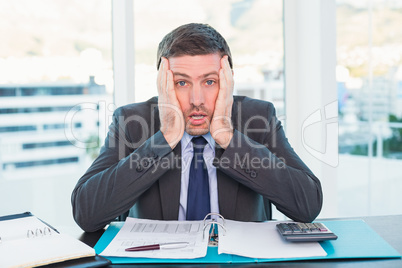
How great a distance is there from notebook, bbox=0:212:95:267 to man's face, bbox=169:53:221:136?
0.64m

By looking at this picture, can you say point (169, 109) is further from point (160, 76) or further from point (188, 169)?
point (188, 169)

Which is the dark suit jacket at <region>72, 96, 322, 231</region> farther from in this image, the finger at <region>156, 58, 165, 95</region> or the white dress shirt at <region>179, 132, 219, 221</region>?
the finger at <region>156, 58, 165, 95</region>

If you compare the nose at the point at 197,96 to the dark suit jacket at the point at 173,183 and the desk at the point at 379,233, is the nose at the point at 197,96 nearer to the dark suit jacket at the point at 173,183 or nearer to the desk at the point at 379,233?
the dark suit jacket at the point at 173,183

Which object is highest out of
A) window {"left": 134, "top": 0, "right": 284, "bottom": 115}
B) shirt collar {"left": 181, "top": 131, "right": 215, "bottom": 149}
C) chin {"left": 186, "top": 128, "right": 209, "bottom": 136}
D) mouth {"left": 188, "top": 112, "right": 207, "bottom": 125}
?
window {"left": 134, "top": 0, "right": 284, "bottom": 115}

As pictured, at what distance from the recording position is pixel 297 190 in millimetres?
1446

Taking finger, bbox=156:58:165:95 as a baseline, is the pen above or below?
below

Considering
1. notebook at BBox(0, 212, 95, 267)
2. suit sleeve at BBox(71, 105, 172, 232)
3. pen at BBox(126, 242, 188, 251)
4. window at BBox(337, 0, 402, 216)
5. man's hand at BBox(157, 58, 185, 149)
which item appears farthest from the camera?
window at BBox(337, 0, 402, 216)

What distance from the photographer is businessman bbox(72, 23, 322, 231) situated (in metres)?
1.43

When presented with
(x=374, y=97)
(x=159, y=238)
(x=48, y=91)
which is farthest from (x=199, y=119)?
(x=374, y=97)

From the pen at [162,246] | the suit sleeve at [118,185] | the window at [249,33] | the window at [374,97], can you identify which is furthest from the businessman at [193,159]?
the window at [374,97]

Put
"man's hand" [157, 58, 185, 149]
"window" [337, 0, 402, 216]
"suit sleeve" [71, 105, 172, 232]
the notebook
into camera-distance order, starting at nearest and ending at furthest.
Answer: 1. the notebook
2. "suit sleeve" [71, 105, 172, 232]
3. "man's hand" [157, 58, 185, 149]
4. "window" [337, 0, 402, 216]

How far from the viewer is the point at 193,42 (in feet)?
5.15

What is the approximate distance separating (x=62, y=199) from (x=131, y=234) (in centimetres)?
168

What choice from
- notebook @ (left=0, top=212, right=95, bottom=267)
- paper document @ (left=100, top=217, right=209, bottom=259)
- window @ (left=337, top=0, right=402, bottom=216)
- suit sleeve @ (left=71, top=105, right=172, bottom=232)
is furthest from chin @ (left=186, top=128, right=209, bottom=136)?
window @ (left=337, top=0, right=402, bottom=216)
